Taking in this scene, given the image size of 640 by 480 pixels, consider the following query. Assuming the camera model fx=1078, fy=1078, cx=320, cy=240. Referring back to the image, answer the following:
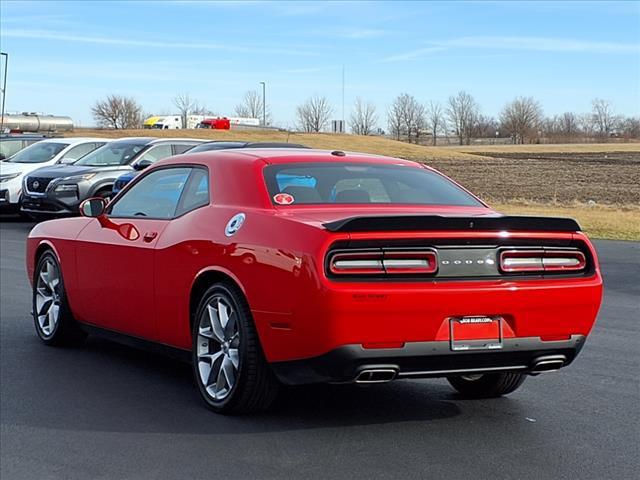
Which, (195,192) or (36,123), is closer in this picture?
(195,192)

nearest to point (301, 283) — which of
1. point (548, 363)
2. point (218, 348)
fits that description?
point (218, 348)

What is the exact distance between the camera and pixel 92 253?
24.9 ft

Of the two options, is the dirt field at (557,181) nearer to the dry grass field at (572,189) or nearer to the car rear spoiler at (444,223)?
the dry grass field at (572,189)

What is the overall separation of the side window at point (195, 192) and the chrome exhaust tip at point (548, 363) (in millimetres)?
2204

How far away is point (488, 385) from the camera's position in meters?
6.61

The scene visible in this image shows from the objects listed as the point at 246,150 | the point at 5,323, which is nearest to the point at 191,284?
the point at 246,150

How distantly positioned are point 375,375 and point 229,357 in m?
0.96

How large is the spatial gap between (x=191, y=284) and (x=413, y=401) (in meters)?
1.51

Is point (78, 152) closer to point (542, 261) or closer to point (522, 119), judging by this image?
point (542, 261)

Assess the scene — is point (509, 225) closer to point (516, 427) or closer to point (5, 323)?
point (516, 427)

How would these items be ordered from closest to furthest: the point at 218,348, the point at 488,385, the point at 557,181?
the point at 218,348 → the point at 488,385 → the point at 557,181

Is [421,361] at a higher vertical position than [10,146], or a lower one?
lower

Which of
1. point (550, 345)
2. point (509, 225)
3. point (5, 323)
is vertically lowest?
point (5, 323)

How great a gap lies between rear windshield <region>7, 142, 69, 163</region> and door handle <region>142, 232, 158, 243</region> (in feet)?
53.1
